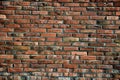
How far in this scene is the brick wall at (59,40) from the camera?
9.55 feet

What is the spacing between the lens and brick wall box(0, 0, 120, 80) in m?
2.91

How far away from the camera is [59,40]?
9.64 feet

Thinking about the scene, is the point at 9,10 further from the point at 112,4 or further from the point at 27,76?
the point at 112,4

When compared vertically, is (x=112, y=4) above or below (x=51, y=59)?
above

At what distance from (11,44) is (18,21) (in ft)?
1.15

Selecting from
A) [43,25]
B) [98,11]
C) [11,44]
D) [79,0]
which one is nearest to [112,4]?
[98,11]

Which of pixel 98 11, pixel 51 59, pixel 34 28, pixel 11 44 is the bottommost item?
pixel 51 59

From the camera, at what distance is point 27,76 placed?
2.95 metres

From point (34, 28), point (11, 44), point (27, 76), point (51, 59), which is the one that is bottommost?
point (27, 76)

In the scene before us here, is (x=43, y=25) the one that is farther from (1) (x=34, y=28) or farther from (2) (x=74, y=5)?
(2) (x=74, y=5)

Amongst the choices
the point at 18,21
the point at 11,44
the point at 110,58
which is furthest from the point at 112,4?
the point at 11,44

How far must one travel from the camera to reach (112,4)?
114 inches

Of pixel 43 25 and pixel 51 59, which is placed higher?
pixel 43 25

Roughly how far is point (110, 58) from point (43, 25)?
3.57 ft
